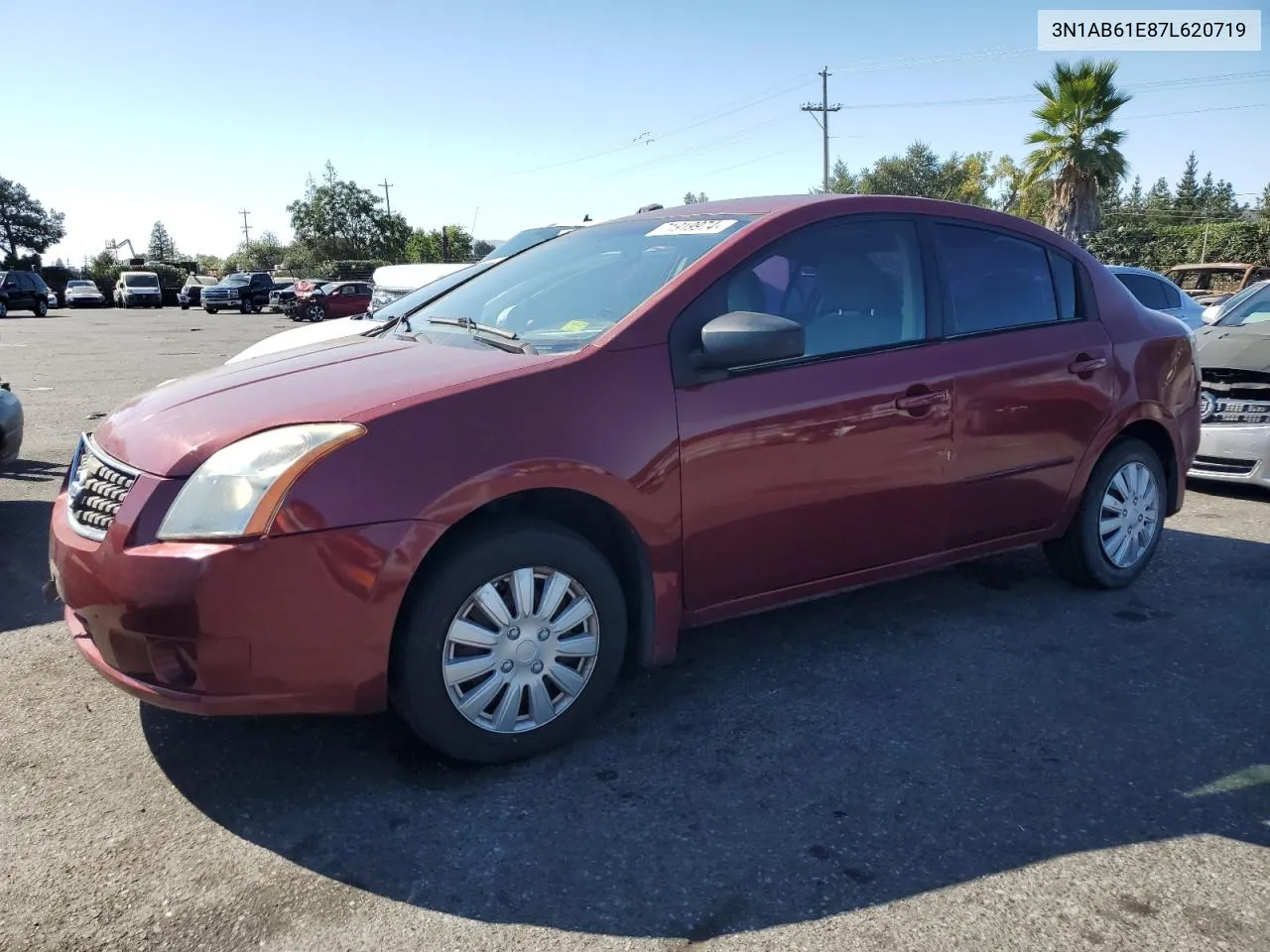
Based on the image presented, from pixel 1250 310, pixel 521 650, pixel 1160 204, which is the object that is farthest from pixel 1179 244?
pixel 1160 204

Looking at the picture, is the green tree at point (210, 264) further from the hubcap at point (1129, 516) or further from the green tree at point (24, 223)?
the hubcap at point (1129, 516)

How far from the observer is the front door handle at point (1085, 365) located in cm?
415

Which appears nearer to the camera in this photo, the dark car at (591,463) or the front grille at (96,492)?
the dark car at (591,463)

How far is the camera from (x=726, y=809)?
2.72 metres

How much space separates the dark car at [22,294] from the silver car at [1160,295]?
38.9m

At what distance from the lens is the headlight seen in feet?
8.27

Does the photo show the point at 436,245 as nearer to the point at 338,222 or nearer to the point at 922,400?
the point at 338,222

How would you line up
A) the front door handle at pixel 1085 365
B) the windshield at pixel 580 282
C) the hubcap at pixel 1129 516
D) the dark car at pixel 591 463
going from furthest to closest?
the hubcap at pixel 1129 516
the front door handle at pixel 1085 365
the windshield at pixel 580 282
the dark car at pixel 591 463

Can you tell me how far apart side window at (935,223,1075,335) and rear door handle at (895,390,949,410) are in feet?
0.96

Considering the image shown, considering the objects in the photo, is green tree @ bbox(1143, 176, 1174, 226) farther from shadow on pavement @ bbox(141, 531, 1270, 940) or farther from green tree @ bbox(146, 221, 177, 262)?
green tree @ bbox(146, 221, 177, 262)

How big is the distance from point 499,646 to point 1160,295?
9.51 metres

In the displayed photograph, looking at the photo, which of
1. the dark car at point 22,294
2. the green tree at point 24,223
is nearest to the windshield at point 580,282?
the dark car at point 22,294

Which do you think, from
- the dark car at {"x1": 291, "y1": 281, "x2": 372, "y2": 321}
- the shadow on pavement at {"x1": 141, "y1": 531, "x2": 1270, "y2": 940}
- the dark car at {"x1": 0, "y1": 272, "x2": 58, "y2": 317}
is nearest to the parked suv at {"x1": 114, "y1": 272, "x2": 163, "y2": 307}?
the dark car at {"x1": 0, "y1": 272, "x2": 58, "y2": 317}

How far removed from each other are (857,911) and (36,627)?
3.44 metres
